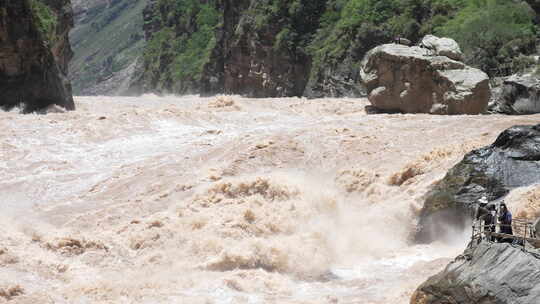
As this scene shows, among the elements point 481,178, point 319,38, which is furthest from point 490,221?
point 319,38

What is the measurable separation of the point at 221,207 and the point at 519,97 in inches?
515

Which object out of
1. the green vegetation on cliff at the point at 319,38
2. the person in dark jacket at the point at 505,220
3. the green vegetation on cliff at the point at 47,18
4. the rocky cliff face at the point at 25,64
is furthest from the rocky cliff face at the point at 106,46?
the person in dark jacket at the point at 505,220

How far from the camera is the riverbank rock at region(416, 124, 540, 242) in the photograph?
14672 mm


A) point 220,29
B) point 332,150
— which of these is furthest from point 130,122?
point 220,29

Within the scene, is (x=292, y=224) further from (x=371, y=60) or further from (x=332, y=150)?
(x=371, y=60)

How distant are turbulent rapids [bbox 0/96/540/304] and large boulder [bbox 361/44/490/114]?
150 cm

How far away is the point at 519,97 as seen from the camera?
80.6 ft

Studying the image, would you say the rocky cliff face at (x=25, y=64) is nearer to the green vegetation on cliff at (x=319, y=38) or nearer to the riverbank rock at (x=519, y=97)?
the green vegetation on cliff at (x=319, y=38)

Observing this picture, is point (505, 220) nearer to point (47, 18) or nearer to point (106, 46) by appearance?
point (47, 18)

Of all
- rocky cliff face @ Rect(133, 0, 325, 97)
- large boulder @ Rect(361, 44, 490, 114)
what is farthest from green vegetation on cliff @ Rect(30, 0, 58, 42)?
large boulder @ Rect(361, 44, 490, 114)

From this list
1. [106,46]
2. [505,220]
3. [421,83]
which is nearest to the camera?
[505,220]

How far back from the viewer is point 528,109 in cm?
2408

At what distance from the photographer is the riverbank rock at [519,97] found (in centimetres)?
2397

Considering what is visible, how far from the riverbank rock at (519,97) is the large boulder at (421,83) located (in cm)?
74
